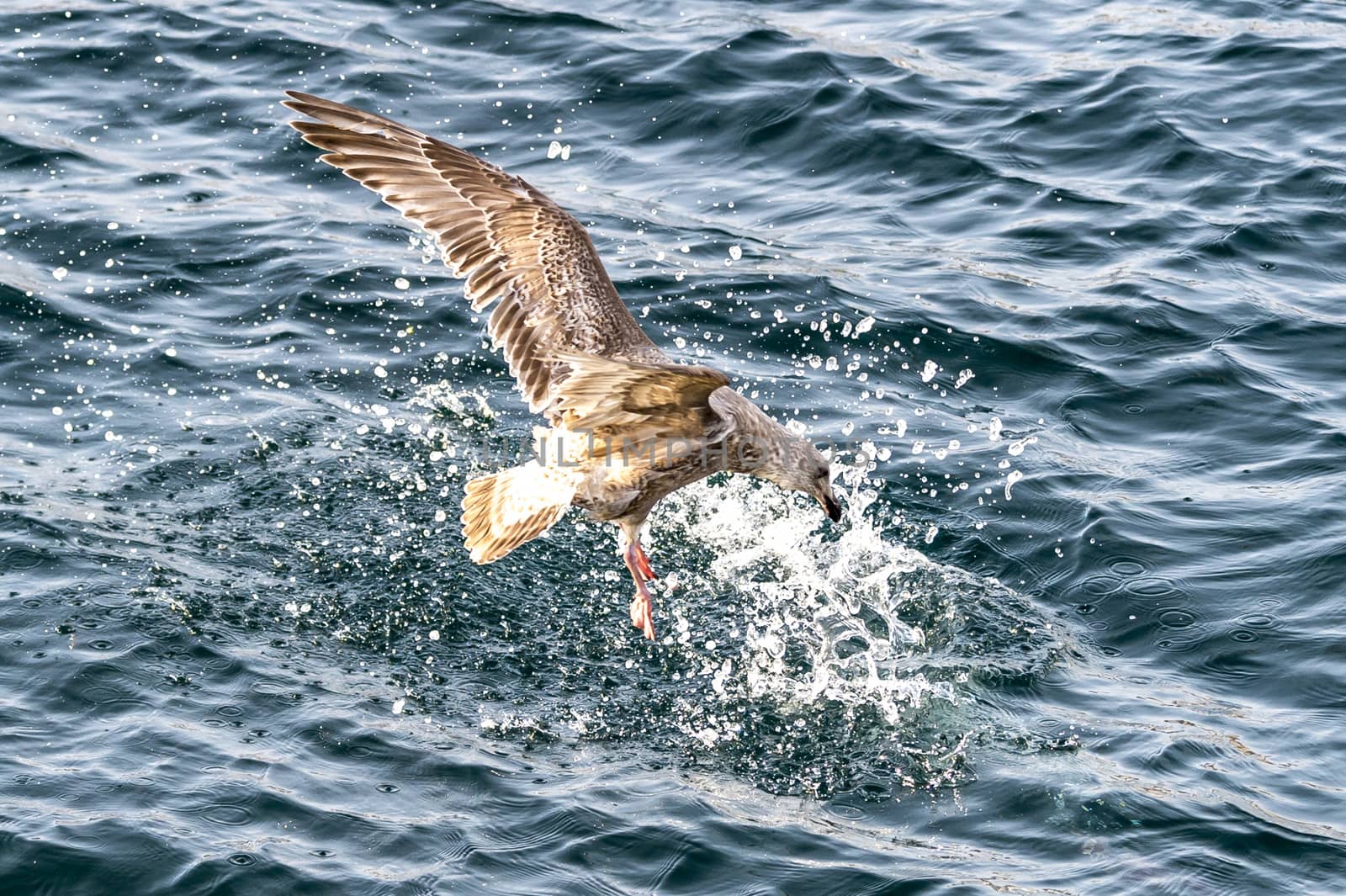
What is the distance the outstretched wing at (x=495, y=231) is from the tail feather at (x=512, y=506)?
38 centimetres

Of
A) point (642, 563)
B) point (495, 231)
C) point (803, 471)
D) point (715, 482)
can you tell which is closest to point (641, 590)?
point (642, 563)

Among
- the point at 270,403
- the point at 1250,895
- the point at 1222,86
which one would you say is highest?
the point at 1222,86

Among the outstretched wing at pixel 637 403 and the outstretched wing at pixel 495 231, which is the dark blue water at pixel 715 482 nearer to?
the outstretched wing at pixel 637 403

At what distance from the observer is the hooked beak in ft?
21.4

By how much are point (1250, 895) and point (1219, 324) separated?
4.13 metres

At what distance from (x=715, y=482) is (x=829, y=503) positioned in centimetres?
116

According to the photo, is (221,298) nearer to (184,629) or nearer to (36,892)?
(184,629)

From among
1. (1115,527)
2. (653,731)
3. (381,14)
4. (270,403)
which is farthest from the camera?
(381,14)

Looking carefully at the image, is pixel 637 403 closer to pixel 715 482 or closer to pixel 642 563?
pixel 642 563

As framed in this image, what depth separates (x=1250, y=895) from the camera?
16.8ft

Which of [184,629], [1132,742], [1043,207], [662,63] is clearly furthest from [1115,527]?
[662,63]

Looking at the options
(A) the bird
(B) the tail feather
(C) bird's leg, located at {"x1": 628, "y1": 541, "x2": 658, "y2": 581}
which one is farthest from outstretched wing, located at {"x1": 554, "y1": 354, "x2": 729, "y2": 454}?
(C) bird's leg, located at {"x1": 628, "y1": 541, "x2": 658, "y2": 581}

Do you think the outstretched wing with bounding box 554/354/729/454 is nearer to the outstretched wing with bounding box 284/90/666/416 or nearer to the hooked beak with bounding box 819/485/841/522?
the outstretched wing with bounding box 284/90/666/416

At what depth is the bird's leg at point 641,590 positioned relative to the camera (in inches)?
247
